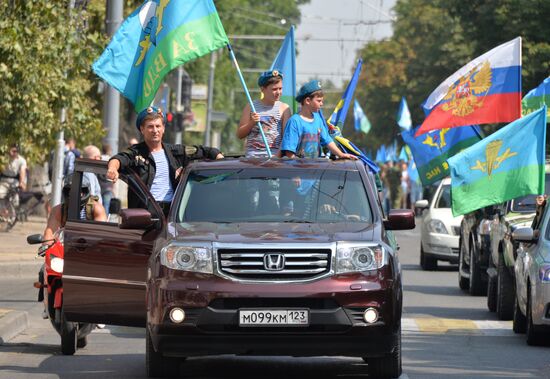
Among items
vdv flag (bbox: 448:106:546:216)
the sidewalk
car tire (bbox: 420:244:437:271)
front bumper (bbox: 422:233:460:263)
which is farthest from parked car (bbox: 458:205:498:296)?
the sidewalk

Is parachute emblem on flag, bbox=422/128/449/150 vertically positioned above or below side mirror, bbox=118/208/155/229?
above

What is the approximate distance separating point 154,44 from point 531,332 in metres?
4.37

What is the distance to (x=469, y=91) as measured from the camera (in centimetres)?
2192

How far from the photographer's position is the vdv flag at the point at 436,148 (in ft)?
77.2

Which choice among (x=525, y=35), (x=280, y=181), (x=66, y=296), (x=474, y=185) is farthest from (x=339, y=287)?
(x=525, y=35)

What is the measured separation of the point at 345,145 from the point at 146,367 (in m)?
3.60

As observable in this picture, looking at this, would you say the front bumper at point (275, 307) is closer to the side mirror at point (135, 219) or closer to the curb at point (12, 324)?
the side mirror at point (135, 219)

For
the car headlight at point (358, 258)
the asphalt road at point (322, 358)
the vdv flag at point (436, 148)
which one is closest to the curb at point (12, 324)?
the asphalt road at point (322, 358)

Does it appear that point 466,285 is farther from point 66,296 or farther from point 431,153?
point 66,296

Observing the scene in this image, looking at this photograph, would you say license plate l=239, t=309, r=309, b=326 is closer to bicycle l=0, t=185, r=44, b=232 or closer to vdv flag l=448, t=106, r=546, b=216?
vdv flag l=448, t=106, r=546, b=216

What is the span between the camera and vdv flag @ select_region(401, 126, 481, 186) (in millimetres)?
23516

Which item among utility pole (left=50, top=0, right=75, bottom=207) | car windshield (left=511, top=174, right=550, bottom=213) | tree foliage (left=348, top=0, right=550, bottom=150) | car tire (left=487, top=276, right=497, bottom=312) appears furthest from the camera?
tree foliage (left=348, top=0, right=550, bottom=150)

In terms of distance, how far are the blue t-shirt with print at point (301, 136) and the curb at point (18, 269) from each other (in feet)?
31.7

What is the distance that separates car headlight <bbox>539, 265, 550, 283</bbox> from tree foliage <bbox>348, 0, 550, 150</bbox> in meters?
29.1
